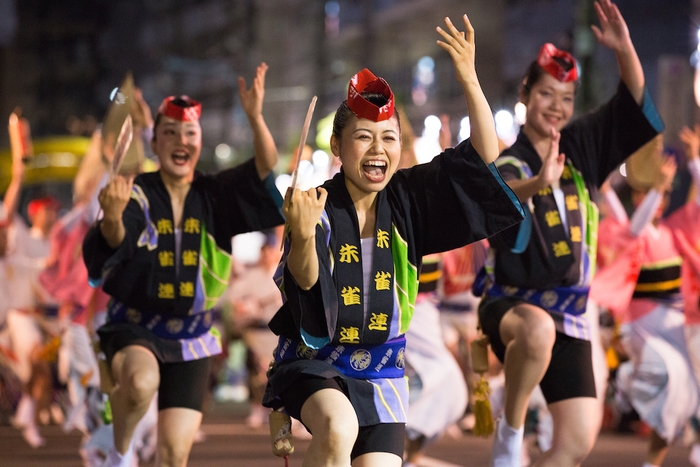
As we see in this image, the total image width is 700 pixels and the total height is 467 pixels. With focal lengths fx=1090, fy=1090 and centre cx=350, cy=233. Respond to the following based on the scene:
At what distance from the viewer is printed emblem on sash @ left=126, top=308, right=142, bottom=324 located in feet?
16.0

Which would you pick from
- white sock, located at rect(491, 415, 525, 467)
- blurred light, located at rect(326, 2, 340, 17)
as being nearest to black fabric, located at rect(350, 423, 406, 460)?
white sock, located at rect(491, 415, 525, 467)

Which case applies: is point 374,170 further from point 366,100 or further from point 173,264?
point 173,264

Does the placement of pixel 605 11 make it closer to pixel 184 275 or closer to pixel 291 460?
pixel 184 275

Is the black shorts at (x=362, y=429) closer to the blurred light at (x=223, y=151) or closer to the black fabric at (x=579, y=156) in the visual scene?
the black fabric at (x=579, y=156)

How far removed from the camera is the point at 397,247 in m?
3.58

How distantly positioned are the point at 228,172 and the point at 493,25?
1338 centimetres

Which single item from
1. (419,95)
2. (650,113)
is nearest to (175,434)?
(650,113)

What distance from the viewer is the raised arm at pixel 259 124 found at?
194 inches

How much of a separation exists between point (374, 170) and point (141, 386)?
5.40 feet

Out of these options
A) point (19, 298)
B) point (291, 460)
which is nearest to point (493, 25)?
point (19, 298)

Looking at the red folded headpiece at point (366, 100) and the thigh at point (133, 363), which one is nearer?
the red folded headpiece at point (366, 100)

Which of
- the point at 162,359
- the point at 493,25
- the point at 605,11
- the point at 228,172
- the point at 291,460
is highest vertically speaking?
the point at 493,25

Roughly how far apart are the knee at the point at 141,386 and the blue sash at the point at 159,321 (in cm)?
30

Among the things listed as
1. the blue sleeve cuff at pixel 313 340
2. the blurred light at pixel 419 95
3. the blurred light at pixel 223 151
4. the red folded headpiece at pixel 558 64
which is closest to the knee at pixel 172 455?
the blue sleeve cuff at pixel 313 340
